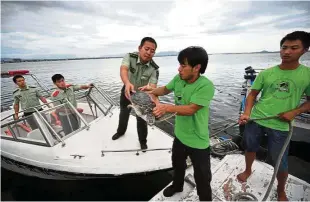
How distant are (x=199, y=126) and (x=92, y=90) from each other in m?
4.73

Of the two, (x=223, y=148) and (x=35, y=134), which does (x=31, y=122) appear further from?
(x=223, y=148)

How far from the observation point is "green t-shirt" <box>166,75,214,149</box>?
2.04 m

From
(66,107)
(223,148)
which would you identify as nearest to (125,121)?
(66,107)

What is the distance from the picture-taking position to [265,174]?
314cm

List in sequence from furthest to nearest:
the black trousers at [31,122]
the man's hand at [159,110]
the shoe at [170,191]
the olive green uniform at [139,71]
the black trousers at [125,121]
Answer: the black trousers at [31,122] → the black trousers at [125,121] → the olive green uniform at [139,71] → the shoe at [170,191] → the man's hand at [159,110]

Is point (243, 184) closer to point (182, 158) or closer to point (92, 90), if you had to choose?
point (182, 158)

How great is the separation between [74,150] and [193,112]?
3358 millimetres

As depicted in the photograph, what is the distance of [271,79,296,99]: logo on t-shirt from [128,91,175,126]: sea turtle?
1.51 m

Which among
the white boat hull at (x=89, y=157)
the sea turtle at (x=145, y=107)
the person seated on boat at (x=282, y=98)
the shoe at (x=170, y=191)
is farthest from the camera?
the white boat hull at (x=89, y=157)

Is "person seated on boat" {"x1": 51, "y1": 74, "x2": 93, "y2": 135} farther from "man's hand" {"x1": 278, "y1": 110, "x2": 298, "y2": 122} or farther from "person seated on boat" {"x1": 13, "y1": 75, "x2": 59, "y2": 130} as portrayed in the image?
"man's hand" {"x1": 278, "y1": 110, "x2": 298, "y2": 122}

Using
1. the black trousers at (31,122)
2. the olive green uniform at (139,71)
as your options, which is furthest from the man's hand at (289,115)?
the black trousers at (31,122)

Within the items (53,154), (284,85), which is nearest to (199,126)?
(284,85)

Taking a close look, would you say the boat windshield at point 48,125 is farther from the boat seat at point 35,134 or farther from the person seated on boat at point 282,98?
the person seated on boat at point 282,98

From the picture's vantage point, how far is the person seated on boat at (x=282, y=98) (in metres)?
2.33
